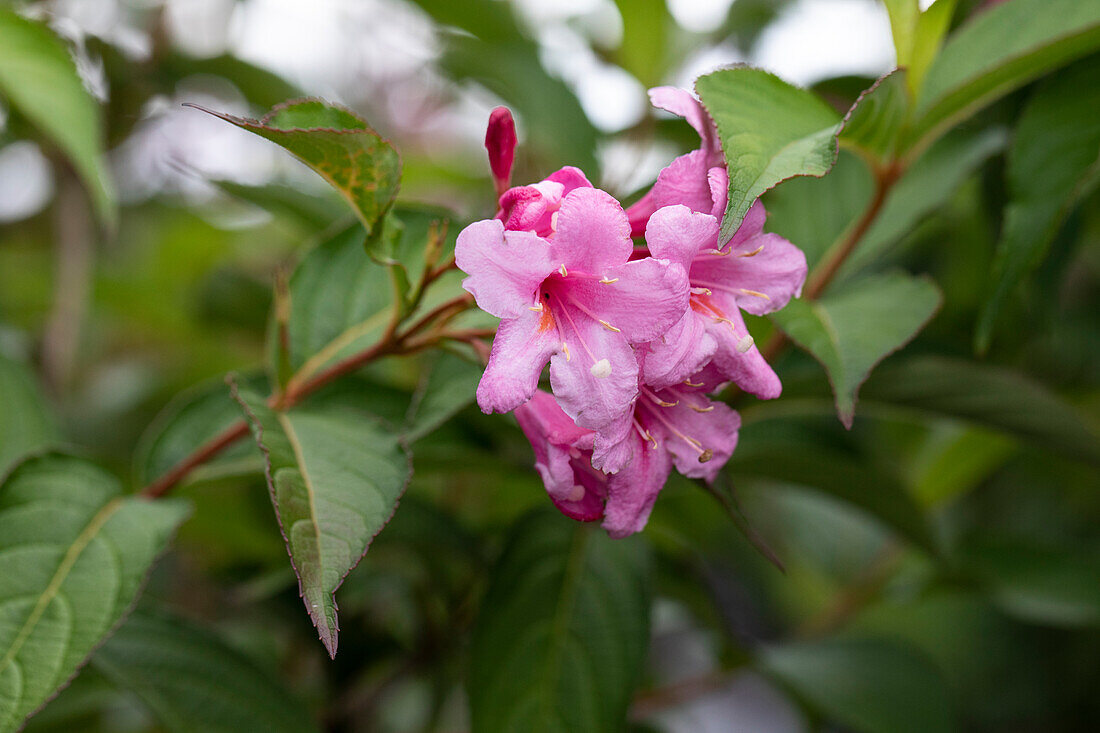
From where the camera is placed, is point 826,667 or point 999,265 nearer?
point 999,265

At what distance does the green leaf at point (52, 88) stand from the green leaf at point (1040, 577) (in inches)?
49.8

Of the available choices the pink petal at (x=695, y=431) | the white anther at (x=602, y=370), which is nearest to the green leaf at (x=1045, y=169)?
the pink petal at (x=695, y=431)

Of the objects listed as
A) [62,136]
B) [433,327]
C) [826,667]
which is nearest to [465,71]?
[62,136]

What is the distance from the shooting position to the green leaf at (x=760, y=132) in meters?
0.52

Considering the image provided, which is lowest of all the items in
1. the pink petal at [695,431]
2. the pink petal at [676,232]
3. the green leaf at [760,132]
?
the pink petal at [695,431]

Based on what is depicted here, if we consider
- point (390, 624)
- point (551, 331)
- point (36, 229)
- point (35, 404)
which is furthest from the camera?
point (36, 229)

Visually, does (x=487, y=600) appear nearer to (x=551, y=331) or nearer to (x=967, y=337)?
(x=551, y=331)

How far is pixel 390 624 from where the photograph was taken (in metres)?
1.25

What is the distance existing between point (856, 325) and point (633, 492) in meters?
0.28

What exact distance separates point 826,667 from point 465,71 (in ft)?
3.48

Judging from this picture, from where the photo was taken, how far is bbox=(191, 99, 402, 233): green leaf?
0.56 metres

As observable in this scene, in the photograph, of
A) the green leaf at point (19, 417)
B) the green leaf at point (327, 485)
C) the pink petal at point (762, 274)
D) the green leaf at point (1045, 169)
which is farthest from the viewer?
the green leaf at point (19, 417)

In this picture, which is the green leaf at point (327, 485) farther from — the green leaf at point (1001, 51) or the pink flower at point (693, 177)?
the green leaf at point (1001, 51)

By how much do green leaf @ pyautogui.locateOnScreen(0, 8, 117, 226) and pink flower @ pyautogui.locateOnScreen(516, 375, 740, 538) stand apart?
578 millimetres
